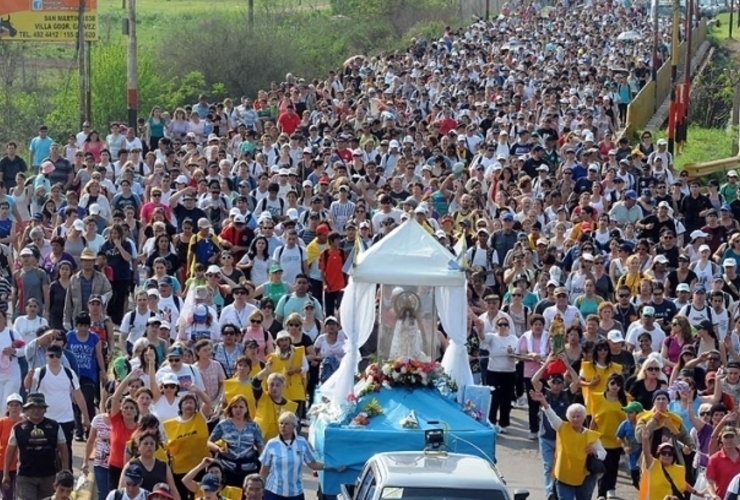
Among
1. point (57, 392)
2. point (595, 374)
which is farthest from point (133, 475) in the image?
point (595, 374)

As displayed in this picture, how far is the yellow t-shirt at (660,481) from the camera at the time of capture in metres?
15.0

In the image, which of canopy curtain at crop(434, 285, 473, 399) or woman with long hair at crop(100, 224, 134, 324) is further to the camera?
woman with long hair at crop(100, 224, 134, 324)

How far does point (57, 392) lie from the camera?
1623 centimetres

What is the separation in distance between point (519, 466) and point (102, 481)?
4993mm

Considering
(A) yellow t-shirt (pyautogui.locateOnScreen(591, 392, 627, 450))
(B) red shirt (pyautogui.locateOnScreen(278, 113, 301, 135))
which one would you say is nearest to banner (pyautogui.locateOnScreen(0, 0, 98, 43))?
(B) red shirt (pyautogui.locateOnScreen(278, 113, 301, 135))

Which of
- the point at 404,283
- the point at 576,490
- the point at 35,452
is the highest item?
the point at 404,283

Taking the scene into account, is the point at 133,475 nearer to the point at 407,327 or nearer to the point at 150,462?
the point at 150,462

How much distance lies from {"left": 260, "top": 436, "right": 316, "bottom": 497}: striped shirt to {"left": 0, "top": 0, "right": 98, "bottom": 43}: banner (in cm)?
3255

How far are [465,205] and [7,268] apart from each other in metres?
6.34

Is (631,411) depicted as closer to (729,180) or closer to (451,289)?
(451,289)

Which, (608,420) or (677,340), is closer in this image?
(608,420)

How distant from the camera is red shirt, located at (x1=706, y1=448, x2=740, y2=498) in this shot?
1498cm

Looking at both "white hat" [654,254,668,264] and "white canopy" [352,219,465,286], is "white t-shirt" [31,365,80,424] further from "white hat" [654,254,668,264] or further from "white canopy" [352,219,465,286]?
"white hat" [654,254,668,264]

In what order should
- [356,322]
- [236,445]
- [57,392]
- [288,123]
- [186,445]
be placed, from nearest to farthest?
[236,445] → [186,445] → [57,392] → [356,322] → [288,123]
